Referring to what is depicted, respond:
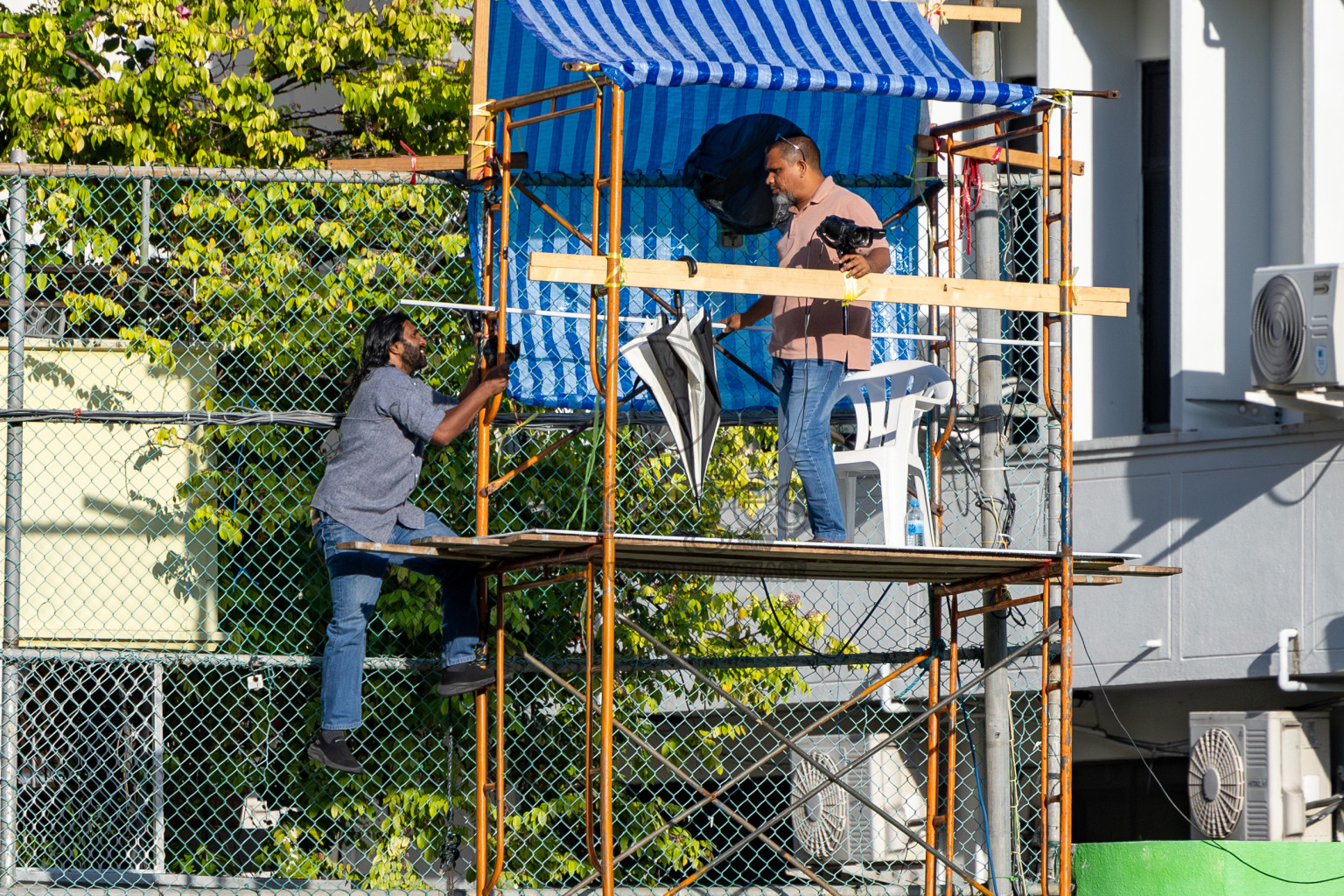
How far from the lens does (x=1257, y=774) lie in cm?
974

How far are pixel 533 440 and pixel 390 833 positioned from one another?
209 centimetres

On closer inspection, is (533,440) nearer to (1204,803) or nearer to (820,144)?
(820,144)

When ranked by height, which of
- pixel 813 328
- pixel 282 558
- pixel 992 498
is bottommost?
pixel 282 558

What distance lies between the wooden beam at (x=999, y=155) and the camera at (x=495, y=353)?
2.37 m

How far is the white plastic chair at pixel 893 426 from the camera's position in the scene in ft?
24.9

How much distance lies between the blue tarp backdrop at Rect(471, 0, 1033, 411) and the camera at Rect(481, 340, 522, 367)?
7.3 inches

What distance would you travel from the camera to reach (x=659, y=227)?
28.5 feet

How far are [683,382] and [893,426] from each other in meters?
1.09

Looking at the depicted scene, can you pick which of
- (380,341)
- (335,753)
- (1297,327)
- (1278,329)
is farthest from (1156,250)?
(335,753)

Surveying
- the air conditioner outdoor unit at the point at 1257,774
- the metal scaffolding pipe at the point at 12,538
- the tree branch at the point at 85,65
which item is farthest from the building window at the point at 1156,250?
the metal scaffolding pipe at the point at 12,538

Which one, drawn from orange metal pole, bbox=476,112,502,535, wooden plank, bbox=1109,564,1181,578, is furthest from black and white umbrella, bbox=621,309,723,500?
wooden plank, bbox=1109,564,1181,578

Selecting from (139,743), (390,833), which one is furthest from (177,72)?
(390,833)

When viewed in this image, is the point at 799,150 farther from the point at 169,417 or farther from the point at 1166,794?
the point at 1166,794

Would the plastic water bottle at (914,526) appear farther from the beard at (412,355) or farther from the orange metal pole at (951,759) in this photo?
the beard at (412,355)
